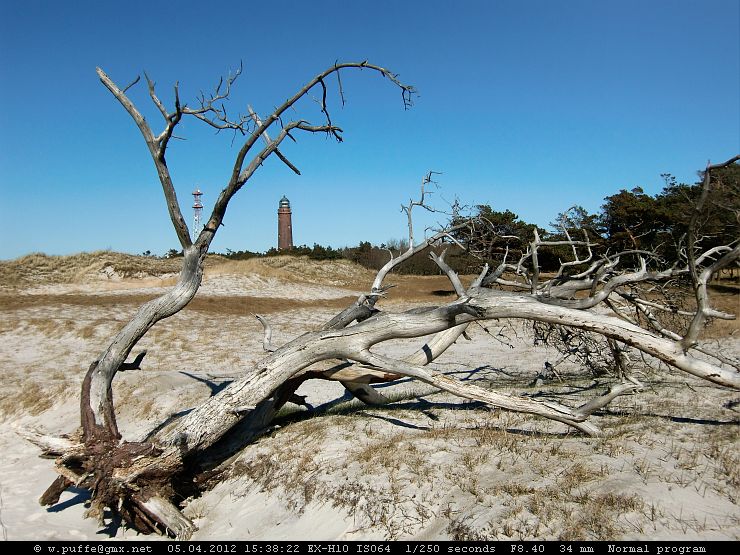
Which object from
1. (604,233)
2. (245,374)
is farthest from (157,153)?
(604,233)

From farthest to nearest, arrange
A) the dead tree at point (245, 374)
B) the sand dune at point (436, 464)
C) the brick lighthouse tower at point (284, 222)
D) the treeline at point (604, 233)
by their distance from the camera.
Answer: the brick lighthouse tower at point (284, 222) → the treeline at point (604, 233) → the dead tree at point (245, 374) → the sand dune at point (436, 464)

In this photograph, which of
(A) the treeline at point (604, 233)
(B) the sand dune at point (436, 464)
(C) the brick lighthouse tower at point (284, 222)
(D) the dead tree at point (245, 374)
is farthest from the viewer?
(C) the brick lighthouse tower at point (284, 222)

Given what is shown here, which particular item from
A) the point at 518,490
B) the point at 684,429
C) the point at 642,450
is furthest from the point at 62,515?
the point at 684,429

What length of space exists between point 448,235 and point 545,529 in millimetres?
4489

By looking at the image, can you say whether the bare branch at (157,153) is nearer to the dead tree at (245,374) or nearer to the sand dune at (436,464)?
the dead tree at (245,374)

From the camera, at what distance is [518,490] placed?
15.6 feet

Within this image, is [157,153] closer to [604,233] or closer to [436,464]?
[436,464]

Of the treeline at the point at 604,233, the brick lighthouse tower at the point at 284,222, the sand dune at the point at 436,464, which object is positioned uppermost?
the brick lighthouse tower at the point at 284,222

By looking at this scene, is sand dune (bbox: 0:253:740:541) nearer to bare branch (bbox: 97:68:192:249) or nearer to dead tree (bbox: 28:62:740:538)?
dead tree (bbox: 28:62:740:538)

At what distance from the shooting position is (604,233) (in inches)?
794

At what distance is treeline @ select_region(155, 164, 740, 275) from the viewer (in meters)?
7.75

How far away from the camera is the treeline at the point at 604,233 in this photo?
7.75 metres

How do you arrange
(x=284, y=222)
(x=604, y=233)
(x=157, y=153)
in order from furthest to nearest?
1. (x=284, y=222)
2. (x=604, y=233)
3. (x=157, y=153)

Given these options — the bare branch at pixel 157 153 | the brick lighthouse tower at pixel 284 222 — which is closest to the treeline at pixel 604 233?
the bare branch at pixel 157 153
